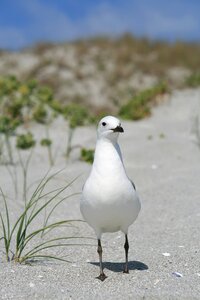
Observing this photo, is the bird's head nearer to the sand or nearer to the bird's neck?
the bird's neck

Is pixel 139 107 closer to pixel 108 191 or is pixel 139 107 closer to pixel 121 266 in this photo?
pixel 121 266

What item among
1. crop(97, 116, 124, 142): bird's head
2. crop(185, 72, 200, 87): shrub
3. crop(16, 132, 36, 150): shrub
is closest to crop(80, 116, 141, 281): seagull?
crop(97, 116, 124, 142): bird's head

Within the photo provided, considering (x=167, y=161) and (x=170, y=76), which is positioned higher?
(x=170, y=76)

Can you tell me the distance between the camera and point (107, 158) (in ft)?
11.6

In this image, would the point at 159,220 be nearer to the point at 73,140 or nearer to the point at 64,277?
the point at 64,277

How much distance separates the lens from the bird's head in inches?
137

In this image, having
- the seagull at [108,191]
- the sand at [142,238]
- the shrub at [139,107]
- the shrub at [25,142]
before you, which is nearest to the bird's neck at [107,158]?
the seagull at [108,191]

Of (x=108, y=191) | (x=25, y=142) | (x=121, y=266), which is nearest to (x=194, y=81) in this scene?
(x=25, y=142)

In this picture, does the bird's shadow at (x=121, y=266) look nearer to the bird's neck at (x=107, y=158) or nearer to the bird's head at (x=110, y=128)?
the bird's neck at (x=107, y=158)

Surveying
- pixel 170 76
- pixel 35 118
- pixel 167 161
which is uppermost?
pixel 170 76

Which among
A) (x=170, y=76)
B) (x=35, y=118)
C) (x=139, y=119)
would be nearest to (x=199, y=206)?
(x=35, y=118)

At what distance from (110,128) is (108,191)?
0.37 meters

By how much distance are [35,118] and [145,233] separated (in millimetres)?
5232

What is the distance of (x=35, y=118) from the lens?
975 cm
